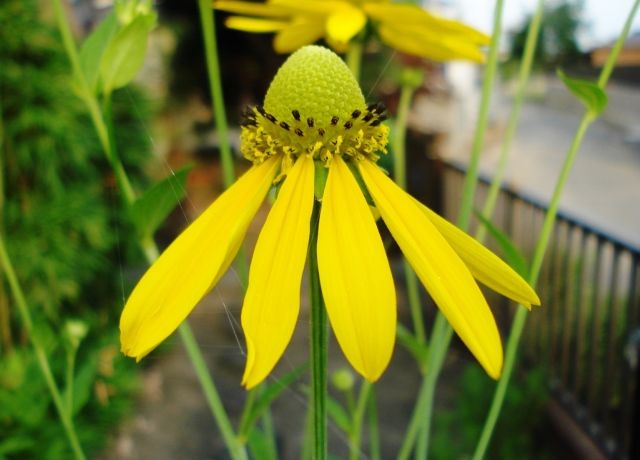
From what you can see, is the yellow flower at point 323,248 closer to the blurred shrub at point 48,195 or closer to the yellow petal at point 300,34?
the yellow petal at point 300,34

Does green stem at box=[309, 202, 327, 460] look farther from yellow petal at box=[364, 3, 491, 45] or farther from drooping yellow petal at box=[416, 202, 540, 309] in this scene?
yellow petal at box=[364, 3, 491, 45]

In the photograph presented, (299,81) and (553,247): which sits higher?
(299,81)

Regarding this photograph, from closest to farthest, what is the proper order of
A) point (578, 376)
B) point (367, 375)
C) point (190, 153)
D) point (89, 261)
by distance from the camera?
point (367, 375)
point (578, 376)
point (89, 261)
point (190, 153)

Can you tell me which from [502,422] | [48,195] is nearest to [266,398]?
[502,422]

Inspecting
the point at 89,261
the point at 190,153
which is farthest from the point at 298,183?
the point at 190,153

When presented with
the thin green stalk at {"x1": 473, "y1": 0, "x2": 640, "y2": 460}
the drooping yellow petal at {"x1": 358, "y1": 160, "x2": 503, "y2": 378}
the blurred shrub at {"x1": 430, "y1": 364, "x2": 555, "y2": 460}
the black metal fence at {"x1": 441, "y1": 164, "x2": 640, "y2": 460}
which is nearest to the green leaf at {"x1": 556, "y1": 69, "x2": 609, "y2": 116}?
the thin green stalk at {"x1": 473, "y1": 0, "x2": 640, "y2": 460}

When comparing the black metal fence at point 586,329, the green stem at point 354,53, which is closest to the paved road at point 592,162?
the black metal fence at point 586,329

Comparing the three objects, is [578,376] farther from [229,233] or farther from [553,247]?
[229,233]

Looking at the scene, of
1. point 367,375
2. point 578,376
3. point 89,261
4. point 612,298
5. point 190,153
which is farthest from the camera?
point 190,153
